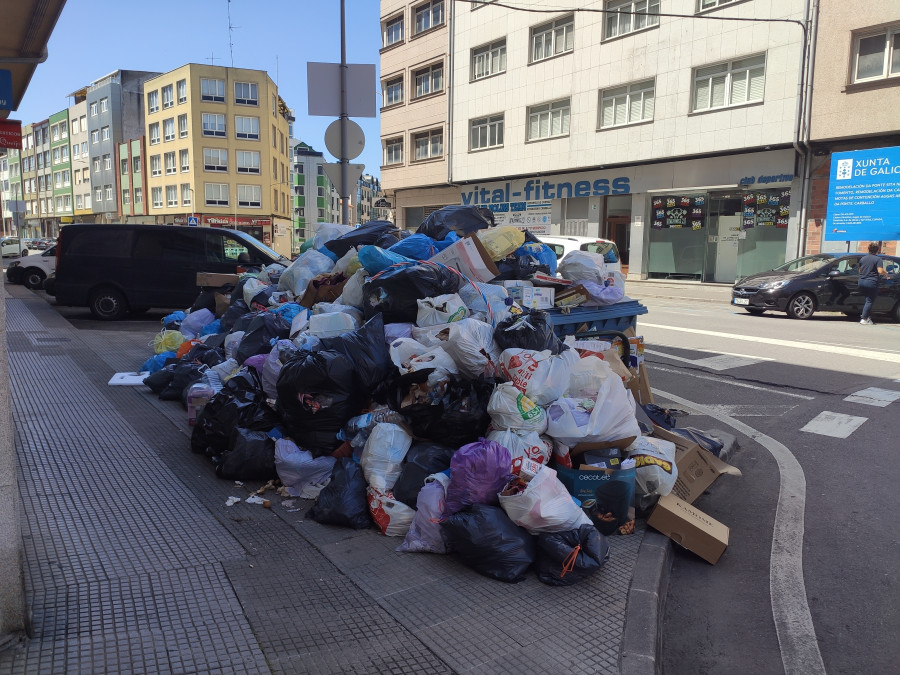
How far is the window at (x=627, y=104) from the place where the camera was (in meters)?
22.9

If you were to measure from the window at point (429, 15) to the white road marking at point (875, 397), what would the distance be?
95.0ft

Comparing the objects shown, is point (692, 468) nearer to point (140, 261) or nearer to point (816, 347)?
point (816, 347)

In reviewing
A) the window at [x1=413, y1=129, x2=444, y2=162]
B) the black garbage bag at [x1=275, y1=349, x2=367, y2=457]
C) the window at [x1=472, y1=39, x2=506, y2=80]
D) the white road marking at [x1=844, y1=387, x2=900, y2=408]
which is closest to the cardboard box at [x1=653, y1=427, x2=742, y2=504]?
the black garbage bag at [x1=275, y1=349, x2=367, y2=457]

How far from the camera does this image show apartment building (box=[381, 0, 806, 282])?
19969mm

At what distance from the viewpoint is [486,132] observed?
29.5m

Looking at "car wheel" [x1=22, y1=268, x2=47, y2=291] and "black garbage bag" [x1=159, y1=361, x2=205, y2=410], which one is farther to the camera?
"car wheel" [x1=22, y1=268, x2=47, y2=291]

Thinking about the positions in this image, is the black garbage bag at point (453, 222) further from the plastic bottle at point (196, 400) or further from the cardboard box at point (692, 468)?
the cardboard box at point (692, 468)

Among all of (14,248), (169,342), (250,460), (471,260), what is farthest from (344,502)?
(14,248)

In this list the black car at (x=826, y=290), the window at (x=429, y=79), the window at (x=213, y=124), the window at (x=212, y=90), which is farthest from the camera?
the window at (x=213, y=124)

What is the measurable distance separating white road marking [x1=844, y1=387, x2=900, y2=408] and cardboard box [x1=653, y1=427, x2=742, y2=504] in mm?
3155

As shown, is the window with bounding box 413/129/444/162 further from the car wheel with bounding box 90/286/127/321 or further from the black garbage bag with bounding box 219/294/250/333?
the black garbage bag with bounding box 219/294/250/333

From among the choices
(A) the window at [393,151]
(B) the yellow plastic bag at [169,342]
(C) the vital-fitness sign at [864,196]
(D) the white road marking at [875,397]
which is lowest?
(D) the white road marking at [875,397]

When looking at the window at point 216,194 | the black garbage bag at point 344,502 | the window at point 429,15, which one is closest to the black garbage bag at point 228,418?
the black garbage bag at point 344,502

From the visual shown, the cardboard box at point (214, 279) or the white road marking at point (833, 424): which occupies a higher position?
the cardboard box at point (214, 279)
